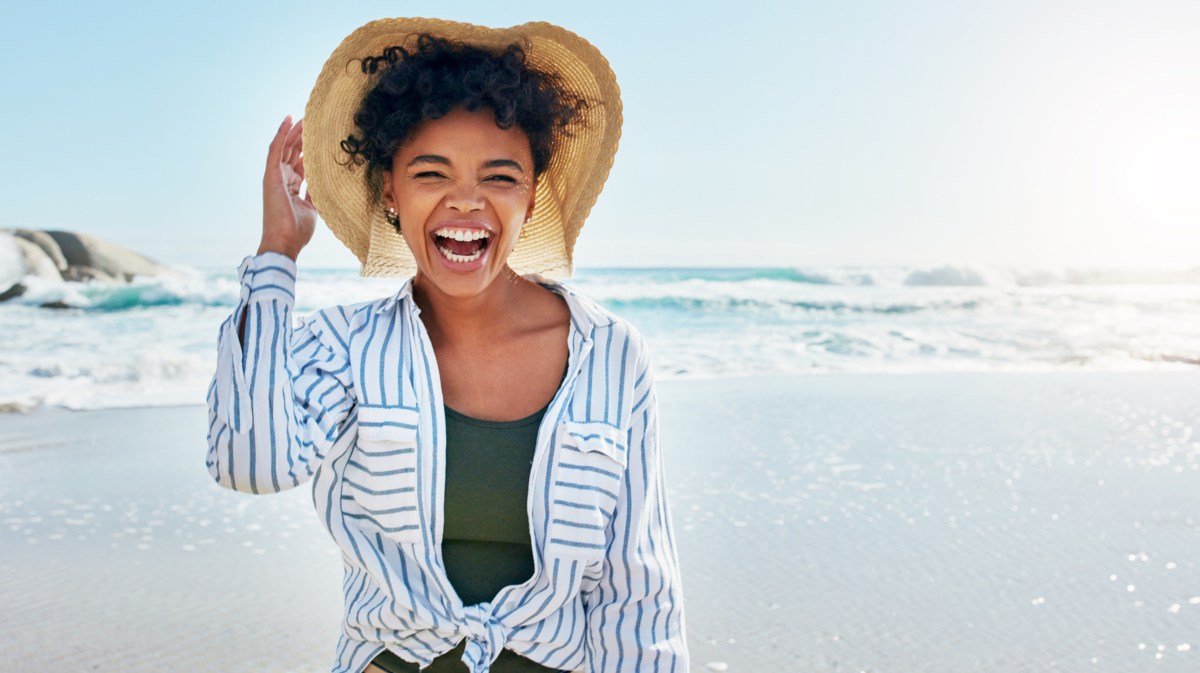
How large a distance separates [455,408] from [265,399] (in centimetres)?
36

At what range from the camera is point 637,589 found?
1.73m

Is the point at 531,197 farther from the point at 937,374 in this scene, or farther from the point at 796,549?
the point at 937,374

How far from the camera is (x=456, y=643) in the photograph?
65.8 inches

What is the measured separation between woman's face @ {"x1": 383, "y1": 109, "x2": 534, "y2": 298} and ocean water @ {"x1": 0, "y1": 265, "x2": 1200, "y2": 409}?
6.50 metres

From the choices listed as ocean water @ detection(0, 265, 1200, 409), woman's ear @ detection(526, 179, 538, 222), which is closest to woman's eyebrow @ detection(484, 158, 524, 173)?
Answer: woman's ear @ detection(526, 179, 538, 222)

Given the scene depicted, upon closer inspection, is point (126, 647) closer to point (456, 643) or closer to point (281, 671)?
point (281, 671)

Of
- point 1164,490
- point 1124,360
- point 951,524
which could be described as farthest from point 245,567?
point 1124,360

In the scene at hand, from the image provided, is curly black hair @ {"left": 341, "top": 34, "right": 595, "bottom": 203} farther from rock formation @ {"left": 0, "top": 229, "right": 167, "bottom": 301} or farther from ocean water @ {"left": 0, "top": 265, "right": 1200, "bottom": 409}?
rock formation @ {"left": 0, "top": 229, "right": 167, "bottom": 301}

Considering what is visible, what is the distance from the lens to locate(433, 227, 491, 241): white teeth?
5.60ft

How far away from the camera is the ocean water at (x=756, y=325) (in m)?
9.57

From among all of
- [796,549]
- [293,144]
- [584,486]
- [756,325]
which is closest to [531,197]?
[293,144]

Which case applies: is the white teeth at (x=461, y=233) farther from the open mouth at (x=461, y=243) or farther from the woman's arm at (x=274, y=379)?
the woman's arm at (x=274, y=379)

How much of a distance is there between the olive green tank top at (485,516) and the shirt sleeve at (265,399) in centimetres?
23

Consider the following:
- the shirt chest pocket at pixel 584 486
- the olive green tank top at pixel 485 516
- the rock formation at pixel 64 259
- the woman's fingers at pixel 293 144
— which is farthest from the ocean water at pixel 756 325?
the shirt chest pocket at pixel 584 486
